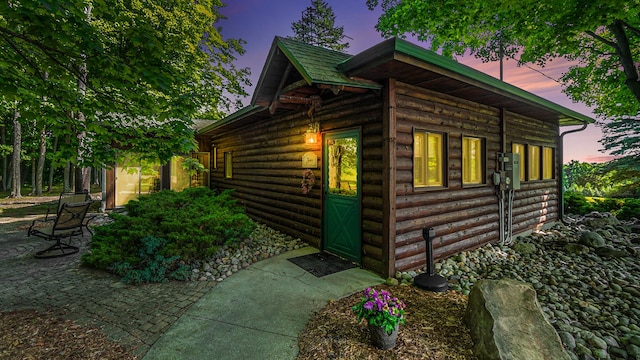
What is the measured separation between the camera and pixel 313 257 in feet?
15.9

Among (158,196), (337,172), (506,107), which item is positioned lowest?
(158,196)

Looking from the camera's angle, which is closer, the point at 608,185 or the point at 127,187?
the point at 127,187

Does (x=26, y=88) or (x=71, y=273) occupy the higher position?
(x=26, y=88)

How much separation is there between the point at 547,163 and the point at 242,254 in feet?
28.9

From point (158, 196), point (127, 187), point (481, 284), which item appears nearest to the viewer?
point (481, 284)

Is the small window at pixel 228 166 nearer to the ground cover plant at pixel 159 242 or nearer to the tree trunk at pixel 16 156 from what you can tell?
the ground cover plant at pixel 159 242

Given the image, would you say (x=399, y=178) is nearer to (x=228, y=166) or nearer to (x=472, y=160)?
(x=472, y=160)

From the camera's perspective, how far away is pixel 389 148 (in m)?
3.87

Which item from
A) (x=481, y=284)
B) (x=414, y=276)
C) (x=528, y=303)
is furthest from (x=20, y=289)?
(x=528, y=303)

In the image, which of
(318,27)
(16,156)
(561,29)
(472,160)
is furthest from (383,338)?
(318,27)

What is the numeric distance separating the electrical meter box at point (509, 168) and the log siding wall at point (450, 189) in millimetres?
183

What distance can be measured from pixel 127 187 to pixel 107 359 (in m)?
9.98

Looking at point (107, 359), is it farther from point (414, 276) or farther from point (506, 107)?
point (506, 107)

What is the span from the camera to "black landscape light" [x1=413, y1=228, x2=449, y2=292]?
3.49 meters
